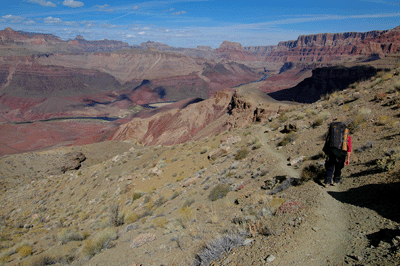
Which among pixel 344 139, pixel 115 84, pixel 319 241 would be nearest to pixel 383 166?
pixel 344 139

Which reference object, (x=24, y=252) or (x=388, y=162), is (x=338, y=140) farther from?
(x=24, y=252)

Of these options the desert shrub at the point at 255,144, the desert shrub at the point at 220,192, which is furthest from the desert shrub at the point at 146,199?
the desert shrub at the point at 255,144

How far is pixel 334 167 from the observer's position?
542 cm

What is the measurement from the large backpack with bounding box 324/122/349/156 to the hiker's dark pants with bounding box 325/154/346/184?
0.48ft

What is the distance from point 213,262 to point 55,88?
18152 centimetres

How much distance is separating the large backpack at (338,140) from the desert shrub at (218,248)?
3.09 m

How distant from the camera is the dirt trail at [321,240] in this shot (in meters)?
3.33

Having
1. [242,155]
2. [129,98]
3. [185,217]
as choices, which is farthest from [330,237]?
[129,98]

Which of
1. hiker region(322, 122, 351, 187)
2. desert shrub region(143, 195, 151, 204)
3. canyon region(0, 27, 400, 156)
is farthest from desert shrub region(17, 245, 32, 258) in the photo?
canyon region(0, 27, 400, 156)

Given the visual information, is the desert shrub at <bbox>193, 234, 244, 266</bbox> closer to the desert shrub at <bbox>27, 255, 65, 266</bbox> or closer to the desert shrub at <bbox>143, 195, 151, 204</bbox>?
the desert shrub at <bbox>27, 255, 65, 266</bbox>

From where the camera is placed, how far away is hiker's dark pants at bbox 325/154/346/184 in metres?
5.28

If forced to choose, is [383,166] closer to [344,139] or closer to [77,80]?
[344,139]

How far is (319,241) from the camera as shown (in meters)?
3.70

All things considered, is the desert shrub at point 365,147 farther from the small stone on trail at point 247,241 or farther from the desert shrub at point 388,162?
the small stone on trail at point 247,241
